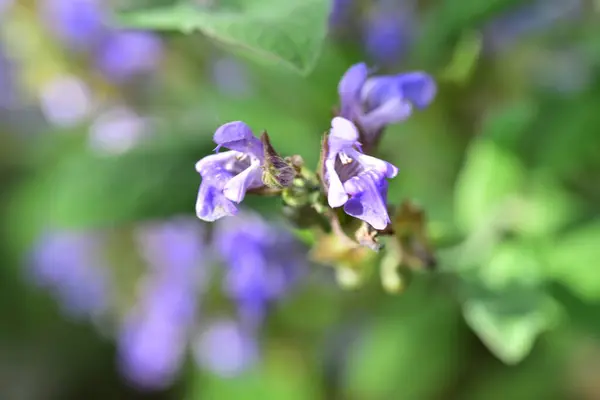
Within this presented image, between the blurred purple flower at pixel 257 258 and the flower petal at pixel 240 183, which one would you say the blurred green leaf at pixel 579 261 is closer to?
the blurred purple flower at pixel 257 258

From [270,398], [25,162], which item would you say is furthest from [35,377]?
[270,398]

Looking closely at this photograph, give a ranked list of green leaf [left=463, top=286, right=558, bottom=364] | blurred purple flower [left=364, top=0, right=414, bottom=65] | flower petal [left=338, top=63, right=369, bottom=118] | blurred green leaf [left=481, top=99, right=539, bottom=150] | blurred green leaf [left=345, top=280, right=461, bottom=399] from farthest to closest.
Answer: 1. blurred green leaf [left=345, top=280, right=461, bottom=399]
2. blurred purple flower [left=364, top=0, right=414, bottom=65]
3. blurred green leaf [left=481, top=99, right=539, bottom=150]
4. green leaf [left=463, top=286, right=558, bottom=364]
5. flower petal [left=338, top=63, right=369, bottom=118]

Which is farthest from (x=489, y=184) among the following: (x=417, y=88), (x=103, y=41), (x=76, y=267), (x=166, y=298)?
(x=76, y=267)

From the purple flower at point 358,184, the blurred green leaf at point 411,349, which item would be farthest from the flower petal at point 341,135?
the blurred green leaf at point 411,349

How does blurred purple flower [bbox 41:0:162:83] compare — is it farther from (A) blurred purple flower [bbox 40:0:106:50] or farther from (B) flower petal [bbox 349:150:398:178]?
(B) flower petal [bbox 349:150:398:178]

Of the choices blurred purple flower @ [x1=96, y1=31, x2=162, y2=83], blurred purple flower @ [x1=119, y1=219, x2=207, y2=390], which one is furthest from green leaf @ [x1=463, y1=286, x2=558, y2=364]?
blurred purple flower @ [x1=96, y1=31, x2=162, y2=83]
